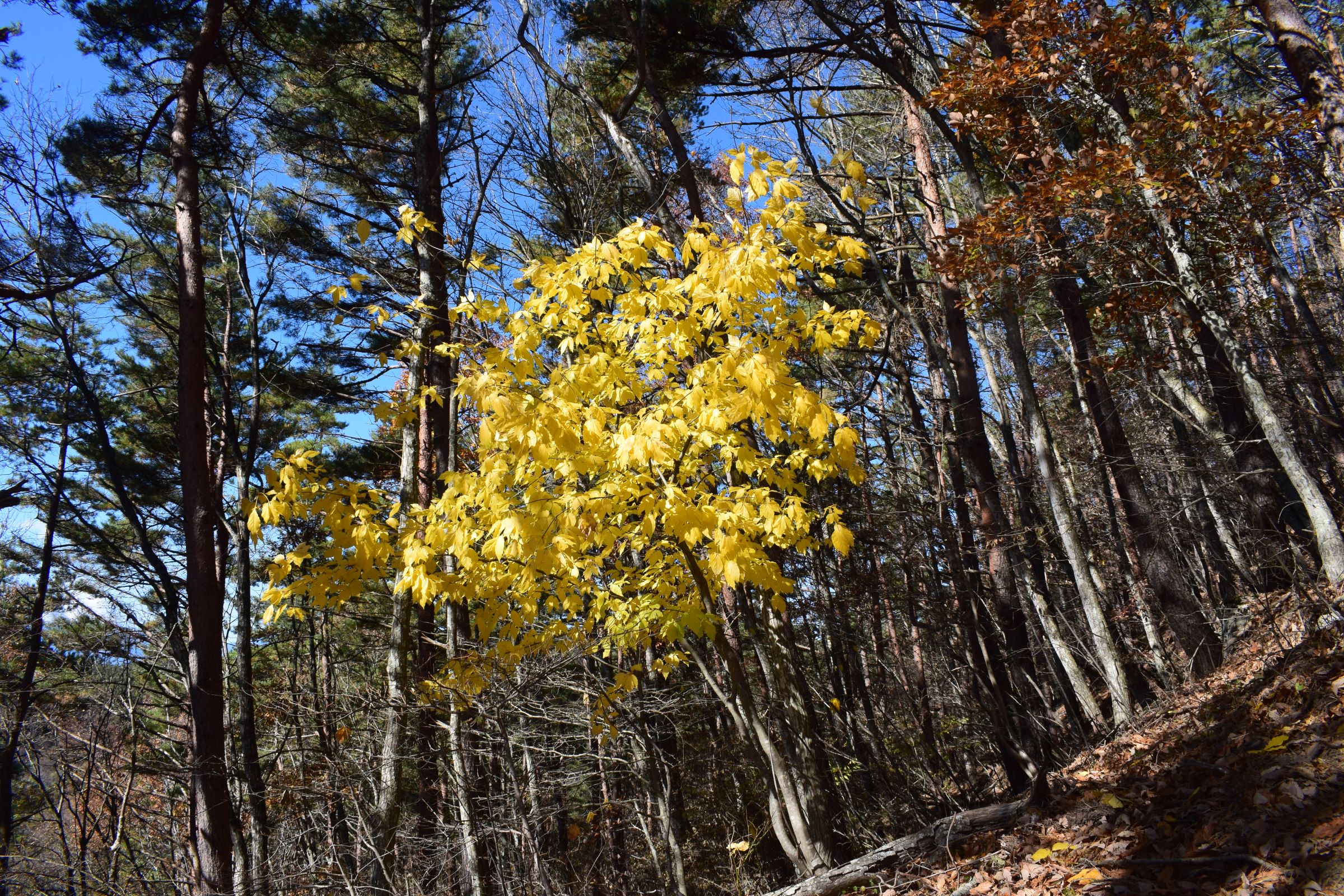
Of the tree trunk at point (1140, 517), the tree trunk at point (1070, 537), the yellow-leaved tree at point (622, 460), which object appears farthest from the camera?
the tree trunk at point (1140, 517)

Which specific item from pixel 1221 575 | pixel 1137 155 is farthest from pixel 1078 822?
pixel 1221 575

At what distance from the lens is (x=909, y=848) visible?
Answer: 12.5 ft

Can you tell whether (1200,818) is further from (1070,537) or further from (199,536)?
(199,536)

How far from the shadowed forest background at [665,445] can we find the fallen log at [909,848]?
39mm

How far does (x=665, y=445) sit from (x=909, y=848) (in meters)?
2.81

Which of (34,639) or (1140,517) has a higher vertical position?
(34,639)

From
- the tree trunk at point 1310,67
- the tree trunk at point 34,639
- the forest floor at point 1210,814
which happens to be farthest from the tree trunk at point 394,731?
the tree trunk at point 1310,67

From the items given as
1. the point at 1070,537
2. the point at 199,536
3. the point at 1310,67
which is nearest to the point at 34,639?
the point at 199,536

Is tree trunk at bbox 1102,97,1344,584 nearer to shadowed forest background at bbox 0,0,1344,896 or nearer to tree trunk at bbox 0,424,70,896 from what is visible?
shadowed forest background at bbox 0,0,1344,896

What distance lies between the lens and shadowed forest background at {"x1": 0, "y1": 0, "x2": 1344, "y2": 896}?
3445 millimetres

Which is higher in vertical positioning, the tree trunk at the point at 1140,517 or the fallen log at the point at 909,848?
the tree trunk at the point at 1140,517

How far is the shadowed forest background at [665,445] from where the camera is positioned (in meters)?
3.45

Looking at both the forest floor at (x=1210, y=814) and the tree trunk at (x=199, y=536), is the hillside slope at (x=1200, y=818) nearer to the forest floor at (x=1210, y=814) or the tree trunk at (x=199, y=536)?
the forest floor at (x=1210, y=814)

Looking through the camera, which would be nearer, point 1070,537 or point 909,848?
point 909,848
